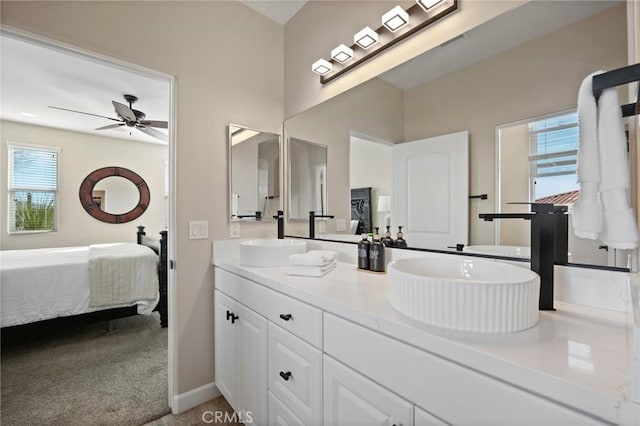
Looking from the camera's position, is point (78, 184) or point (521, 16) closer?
point (521, 16)

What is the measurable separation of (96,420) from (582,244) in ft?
8.28

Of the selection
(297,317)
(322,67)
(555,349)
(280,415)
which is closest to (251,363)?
(280,415)

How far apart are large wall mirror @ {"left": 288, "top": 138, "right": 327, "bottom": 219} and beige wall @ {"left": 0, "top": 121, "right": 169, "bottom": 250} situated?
3541 mm

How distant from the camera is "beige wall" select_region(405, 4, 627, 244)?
0.88 metres

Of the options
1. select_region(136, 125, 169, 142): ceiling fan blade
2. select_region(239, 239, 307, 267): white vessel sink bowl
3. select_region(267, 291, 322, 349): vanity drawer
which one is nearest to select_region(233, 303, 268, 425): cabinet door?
select_region(267, 291, 322, 349): vanity drawer

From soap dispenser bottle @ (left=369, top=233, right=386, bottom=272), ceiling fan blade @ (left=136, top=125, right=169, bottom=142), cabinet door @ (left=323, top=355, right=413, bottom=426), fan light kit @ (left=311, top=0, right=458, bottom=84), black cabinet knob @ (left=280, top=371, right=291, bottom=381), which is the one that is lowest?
black cabinet knob @ (left=280, top=371, right=291, bottom=381)

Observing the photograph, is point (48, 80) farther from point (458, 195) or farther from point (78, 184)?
point (458, 195)

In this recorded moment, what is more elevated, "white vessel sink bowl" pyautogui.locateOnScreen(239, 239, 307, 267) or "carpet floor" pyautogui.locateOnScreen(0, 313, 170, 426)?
"white vessel sink bowl" pyautogui.locateOnScreen(239, 239, 307, 267)

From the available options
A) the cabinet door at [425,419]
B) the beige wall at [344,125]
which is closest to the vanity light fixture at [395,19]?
the beige wall at [344,125]

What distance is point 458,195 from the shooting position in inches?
49.1

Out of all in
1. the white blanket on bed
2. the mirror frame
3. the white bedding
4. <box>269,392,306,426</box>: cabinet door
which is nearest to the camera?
<box>269,392,306,426</box>: cabinet door

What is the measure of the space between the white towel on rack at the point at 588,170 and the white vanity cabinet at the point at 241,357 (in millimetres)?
1182

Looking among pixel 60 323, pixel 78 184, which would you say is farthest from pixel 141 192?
pixel 60 323

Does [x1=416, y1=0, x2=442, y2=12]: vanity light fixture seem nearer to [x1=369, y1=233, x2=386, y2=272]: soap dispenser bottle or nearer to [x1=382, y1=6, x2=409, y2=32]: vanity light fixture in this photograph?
[x1=382, y1=6, x2=409, y2=32]: vanity light fixture
